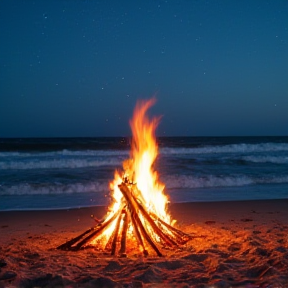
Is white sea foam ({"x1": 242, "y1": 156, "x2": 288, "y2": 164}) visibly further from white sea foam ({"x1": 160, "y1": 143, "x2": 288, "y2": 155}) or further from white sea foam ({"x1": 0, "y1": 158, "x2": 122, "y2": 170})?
white sea foam ({"x1": 0, "y1": 158, "x2": 122, "y2": 170})

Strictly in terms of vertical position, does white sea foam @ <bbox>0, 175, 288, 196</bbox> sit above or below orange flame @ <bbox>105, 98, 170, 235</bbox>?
above

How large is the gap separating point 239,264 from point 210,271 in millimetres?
440

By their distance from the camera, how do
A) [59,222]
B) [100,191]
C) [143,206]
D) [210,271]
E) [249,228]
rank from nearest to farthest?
[210,271] → [143,206] → [249,228] → [59,222] → [100,191]

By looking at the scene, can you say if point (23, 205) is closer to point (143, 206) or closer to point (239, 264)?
point (143, 206)

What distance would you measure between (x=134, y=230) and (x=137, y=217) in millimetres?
194

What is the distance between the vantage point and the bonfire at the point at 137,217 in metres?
5.78

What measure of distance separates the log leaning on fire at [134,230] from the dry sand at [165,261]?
0.19m

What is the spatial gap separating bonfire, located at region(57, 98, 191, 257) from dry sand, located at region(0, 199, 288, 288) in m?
0.23

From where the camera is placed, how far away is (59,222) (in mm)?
8352

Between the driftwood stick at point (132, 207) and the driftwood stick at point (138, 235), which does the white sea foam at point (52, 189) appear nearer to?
the driftwood stick at point (132, 207)

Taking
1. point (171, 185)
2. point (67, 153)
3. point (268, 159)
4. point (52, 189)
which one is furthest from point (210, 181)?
point (67, 153)

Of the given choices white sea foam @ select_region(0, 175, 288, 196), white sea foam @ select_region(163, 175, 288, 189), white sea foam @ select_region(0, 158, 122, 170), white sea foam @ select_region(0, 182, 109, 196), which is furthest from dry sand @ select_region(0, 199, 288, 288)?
white sea foam @ select_region(0, 158, 122, 170)

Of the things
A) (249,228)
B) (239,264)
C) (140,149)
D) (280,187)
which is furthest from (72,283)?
(280,187)

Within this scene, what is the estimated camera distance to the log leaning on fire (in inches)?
226
